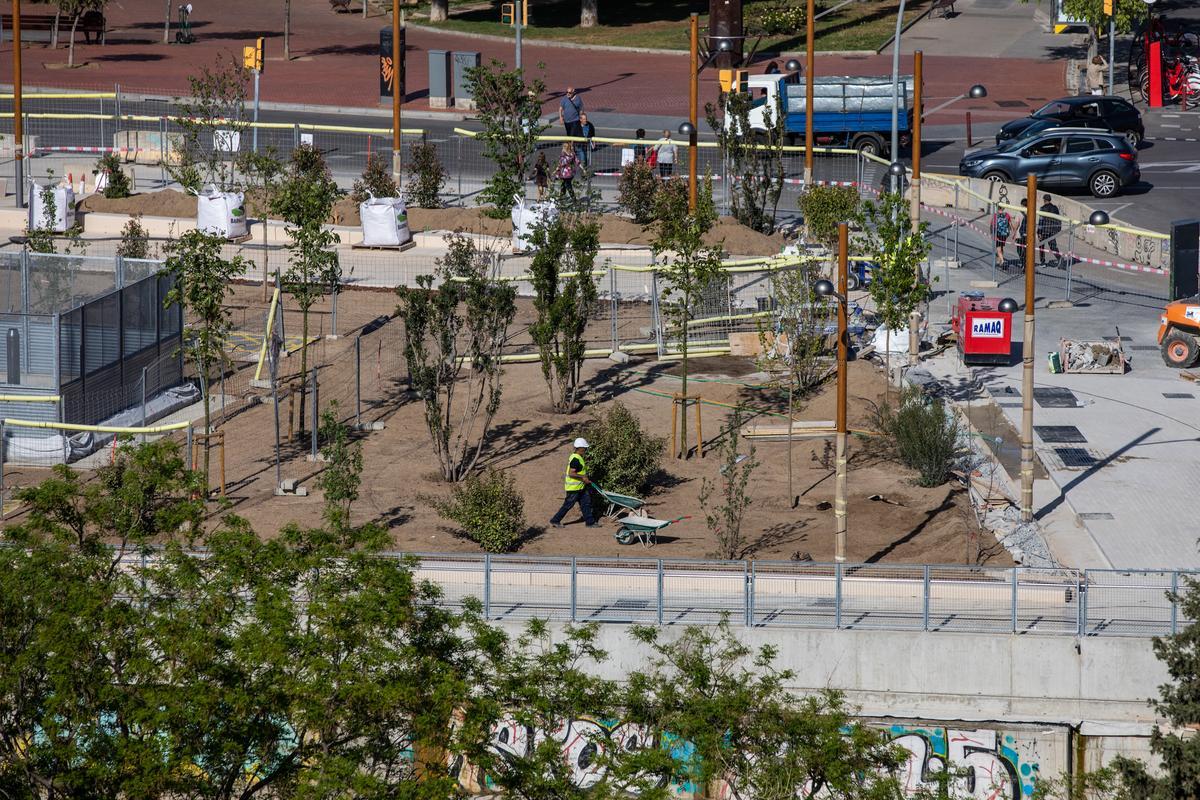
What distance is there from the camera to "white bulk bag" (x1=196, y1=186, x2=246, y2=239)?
37.2m

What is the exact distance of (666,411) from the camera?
→ 90.3 feet

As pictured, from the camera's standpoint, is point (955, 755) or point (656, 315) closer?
point (955, 755)

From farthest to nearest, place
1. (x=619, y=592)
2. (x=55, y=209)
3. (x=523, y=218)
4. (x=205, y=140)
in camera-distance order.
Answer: (x=205, y=140) → (x=55, y=209) → (x=523, y=218) → (x=619, y=592)

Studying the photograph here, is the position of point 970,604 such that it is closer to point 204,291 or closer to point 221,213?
point 204,291

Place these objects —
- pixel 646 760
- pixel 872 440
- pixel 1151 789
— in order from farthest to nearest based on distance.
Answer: pixel 872 440
pixel 1151 789
pixel 646 760

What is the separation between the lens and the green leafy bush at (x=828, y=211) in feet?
109

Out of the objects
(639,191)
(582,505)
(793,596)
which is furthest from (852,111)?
(793,596)

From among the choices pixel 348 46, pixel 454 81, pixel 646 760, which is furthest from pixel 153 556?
pixel 348 46

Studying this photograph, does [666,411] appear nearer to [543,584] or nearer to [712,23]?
[543,584]

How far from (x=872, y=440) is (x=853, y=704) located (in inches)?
295

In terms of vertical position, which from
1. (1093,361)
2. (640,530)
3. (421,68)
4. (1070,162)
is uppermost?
(421,68)

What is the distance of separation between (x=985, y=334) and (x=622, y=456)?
828cm

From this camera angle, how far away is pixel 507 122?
3744cm

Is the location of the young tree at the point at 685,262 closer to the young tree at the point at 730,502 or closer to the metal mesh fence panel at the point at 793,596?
the young tree at the point at 730,502
